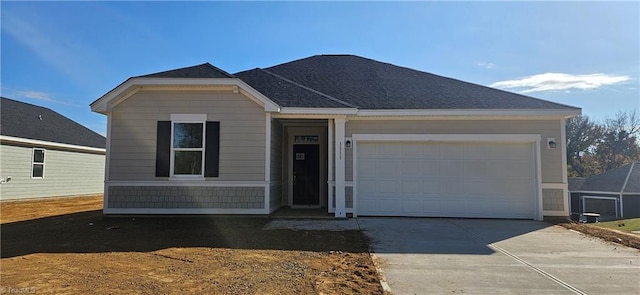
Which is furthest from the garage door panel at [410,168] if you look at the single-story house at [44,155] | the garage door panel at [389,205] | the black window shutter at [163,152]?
the single-story house at [44,155]

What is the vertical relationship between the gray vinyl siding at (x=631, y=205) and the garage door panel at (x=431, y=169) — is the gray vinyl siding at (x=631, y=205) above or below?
below

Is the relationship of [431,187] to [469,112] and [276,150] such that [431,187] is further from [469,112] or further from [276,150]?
[276,150]

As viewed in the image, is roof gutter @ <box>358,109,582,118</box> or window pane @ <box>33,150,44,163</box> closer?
roof gutter @ <box>358,109,582,118</box>

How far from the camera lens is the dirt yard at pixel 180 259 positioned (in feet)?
13.6

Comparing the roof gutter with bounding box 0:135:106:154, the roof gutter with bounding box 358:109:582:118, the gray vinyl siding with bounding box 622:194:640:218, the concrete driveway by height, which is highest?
the roof gutter with bounding box 358:109:582:118

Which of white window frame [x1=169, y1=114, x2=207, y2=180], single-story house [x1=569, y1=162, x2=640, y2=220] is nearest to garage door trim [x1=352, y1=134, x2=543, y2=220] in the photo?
white window frame [x1=169, y1=114, x2=207, y2=180]

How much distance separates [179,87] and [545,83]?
59.7 ft

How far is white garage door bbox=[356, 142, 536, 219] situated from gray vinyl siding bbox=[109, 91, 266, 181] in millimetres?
2766

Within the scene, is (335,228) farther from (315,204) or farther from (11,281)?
(11,281)

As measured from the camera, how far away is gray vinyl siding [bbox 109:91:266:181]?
9.45 m

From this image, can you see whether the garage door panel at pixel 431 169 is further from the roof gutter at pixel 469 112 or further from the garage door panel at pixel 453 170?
the roof gutter at pixel 469 112

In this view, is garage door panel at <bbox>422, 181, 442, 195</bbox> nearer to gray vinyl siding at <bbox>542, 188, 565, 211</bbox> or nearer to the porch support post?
the porch support post

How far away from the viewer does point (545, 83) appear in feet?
63.9

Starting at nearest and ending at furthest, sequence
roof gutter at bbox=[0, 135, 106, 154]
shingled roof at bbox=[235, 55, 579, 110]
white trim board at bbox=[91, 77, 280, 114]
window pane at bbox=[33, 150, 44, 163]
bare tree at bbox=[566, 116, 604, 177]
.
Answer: white trim board at bbox=[91, 77, 280, 114] → shingled roof at bbox=[235, 55, 579, 110] → roof gutter at bbox=[0, 135, 106, 154] → window pane at bbox=[33, 150, 44, 163] → bare tree at bbox=[566, 116, 604, 177]
